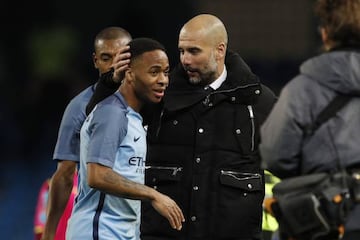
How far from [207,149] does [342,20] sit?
5.63 ft

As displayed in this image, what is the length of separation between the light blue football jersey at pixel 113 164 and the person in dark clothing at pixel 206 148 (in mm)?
516

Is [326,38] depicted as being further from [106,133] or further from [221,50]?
[221,50]

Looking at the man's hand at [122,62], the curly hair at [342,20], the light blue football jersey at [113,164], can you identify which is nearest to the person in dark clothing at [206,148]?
the man's hand at [122,62]

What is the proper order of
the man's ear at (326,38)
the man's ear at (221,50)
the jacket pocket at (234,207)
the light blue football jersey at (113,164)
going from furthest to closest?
the man's ear at (221,50) < the jacket pocket at (234,207) < the light blue football jersey at (113,164) < the man's ear at (326,38)

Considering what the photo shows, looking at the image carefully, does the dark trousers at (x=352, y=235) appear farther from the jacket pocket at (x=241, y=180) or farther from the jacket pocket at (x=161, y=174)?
the jacket pocket at (x=161, y=174)

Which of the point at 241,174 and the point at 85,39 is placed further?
the point at 85,39

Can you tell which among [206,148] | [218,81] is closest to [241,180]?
[206,148]

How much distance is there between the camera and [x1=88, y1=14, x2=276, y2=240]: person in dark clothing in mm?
6469

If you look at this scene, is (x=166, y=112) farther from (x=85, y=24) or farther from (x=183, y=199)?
(x=85, y=24)

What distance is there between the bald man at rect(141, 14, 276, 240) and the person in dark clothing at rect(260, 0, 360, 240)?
1465mm

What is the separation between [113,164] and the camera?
570 cm

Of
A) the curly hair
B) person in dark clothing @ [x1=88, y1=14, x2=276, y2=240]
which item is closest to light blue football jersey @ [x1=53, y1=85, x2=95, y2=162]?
person in dark clothing @ [x1=88, y1=14, x2=276, y2=240]

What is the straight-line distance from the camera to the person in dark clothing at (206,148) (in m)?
6.47

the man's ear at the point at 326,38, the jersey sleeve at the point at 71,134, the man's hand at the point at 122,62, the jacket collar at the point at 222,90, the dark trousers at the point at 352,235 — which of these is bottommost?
the dark trousers at the point at 352,235
